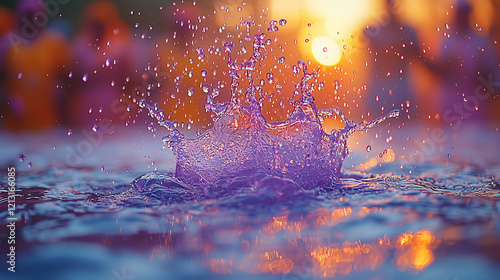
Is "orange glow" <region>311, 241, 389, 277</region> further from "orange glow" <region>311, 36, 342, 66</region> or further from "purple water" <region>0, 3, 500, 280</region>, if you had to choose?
"orange glow" <region>311, 36, 342, 66</region>

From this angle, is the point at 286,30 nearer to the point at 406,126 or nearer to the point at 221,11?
the point at 221,11

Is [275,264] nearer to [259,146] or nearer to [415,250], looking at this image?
[415,250]

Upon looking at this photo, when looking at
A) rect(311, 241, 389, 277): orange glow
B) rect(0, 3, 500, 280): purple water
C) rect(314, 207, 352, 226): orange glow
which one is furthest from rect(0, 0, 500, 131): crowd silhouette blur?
rect(311, 241, 389, 277): orange glow

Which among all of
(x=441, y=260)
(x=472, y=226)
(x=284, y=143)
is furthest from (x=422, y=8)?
(x=441, y=260)

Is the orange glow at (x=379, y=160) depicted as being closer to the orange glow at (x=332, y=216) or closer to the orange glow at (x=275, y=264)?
the orange glow at (x=332, y=216)

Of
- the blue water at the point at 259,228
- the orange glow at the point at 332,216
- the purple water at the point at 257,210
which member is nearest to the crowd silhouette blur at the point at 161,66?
the purple water at the point at 257,210

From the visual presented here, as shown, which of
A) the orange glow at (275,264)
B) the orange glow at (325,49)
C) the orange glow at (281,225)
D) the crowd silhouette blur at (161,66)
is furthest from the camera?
the crowd silhouette blur at (161,66)

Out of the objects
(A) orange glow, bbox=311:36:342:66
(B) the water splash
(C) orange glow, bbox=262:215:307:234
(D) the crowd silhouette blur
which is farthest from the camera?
(D) the crowd silhouette blur
